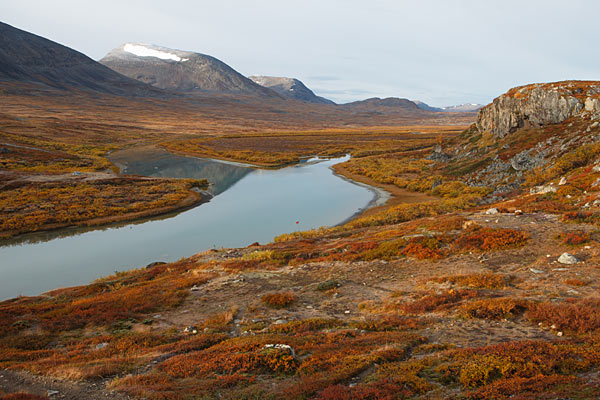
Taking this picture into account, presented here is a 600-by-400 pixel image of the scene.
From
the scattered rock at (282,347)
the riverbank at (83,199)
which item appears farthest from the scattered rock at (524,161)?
the scattered rock at (282,347)

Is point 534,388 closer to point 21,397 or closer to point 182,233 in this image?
point 21,397

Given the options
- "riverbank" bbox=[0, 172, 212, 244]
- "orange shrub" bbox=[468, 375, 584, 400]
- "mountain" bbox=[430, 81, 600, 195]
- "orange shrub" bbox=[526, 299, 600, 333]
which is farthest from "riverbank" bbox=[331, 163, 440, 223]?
"orange shrub" bbox=[468, 375, 584, 400]

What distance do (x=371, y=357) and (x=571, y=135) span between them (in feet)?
178

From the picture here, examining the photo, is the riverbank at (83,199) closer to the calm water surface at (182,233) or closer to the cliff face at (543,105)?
the calm water surface at (182,233)

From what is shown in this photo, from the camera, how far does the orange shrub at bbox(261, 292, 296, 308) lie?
1606 centimetres

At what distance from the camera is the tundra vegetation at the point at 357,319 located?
823 centimetres

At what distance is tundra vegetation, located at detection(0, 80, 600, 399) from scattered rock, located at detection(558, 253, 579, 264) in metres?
0.20

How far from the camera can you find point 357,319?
1378cm

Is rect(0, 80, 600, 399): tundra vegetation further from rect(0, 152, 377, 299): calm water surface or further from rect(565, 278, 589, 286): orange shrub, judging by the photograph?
rect(0, 152, 377, 299): calm water surface

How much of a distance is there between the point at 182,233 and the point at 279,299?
1029 inches

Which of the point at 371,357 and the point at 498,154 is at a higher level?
the point at 498,154

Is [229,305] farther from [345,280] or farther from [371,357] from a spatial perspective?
[371,357]

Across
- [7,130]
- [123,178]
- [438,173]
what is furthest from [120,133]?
[438,173]

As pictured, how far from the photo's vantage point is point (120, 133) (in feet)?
479
